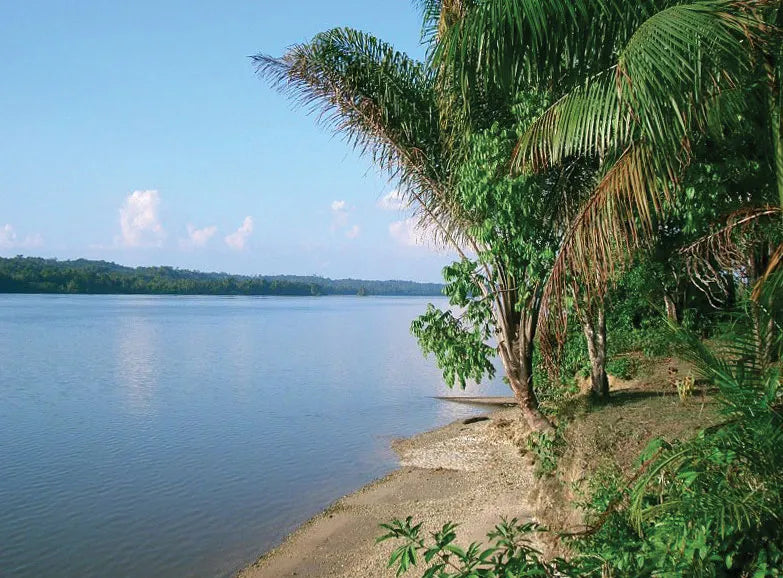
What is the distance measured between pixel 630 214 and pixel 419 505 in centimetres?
755

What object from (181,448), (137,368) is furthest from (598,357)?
(137,368)

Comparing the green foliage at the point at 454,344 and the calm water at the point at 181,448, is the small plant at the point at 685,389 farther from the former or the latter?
the calm water at the point at 181,448

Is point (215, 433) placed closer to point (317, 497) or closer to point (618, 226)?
point (317, 497)

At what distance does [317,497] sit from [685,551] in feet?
32.7

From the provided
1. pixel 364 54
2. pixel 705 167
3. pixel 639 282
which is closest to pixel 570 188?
pixel 639 282

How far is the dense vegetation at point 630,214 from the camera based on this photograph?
151 inches

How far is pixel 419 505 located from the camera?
11.4 metres

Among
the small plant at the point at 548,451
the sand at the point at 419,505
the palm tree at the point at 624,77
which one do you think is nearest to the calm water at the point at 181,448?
the sand at the point at 419,505

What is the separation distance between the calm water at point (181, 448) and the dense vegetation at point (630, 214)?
198 inches

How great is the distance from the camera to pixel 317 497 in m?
12.8

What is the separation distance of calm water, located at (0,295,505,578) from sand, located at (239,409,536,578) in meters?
0.62

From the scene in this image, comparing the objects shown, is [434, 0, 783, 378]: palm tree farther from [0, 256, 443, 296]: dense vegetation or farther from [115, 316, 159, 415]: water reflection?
[0, 256, 443, 296]: dense vegetation

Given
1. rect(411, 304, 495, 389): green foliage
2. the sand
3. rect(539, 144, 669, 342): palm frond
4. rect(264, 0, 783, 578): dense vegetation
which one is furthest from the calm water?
rect(539, 144, 669, 342): palm frond

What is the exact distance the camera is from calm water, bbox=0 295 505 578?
10617 mm
